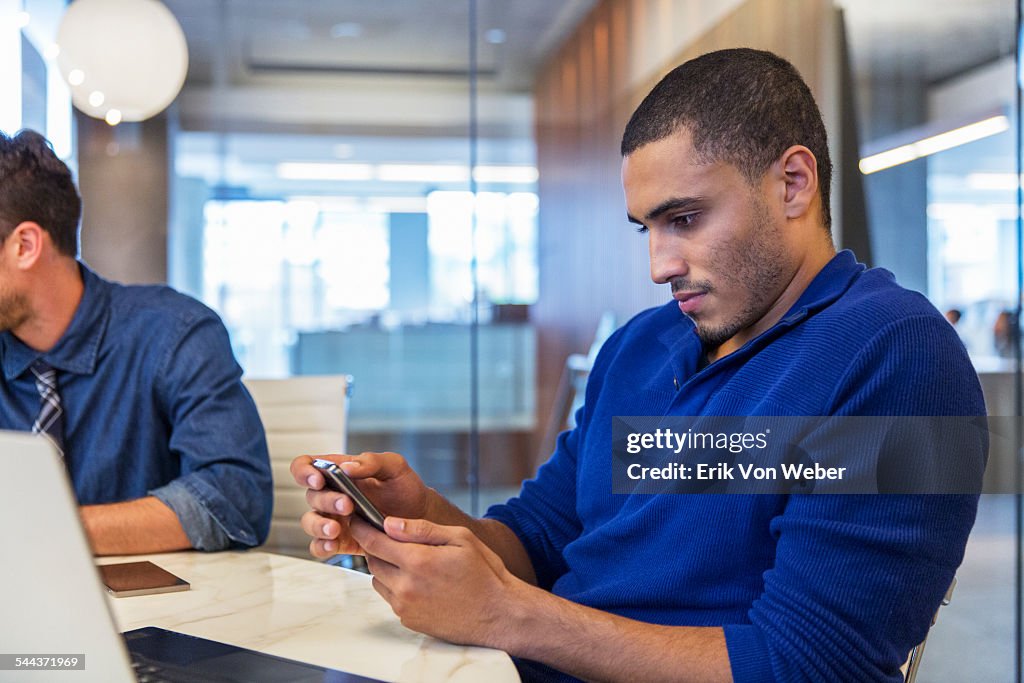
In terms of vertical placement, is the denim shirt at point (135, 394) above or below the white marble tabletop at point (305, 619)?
above

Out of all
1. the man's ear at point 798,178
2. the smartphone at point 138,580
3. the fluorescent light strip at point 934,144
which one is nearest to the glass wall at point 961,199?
the fluorescent light strip at point 934,144

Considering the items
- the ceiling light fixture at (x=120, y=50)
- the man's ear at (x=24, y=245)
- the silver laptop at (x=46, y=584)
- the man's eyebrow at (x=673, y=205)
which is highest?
the ceiling light fixture at (x=120, y=50)

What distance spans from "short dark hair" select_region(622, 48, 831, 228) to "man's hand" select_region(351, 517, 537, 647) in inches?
22.8

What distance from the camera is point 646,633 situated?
1.02 metres

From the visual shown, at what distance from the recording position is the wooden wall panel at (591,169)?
4.03m

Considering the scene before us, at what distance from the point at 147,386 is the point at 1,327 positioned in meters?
0.28

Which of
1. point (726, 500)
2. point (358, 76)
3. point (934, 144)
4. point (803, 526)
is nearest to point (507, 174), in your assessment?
point (358, 76)

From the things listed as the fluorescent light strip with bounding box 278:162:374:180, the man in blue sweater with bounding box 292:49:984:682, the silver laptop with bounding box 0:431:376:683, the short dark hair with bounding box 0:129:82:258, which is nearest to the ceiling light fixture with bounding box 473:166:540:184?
the fluorescent light strip with bounding box 278:162:374:180

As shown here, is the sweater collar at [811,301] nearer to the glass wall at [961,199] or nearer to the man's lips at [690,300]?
the man's lips at [690,300]

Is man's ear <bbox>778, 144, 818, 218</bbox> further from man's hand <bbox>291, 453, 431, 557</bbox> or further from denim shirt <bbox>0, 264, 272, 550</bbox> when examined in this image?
denim shirt <bbox>0, 264, 272, 550</bbox>

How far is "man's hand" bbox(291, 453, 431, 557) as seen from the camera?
109cm

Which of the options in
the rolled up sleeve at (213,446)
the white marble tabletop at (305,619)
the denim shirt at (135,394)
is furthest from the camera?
the denim shirt at (135,394)

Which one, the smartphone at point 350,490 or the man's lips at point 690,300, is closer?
the smartphone at point 350,490

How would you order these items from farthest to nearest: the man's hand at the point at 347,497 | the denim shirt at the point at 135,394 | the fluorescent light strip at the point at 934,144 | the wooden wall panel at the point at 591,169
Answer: the wooden wall panel at the point at 591,169 → the fluorescent light strip at the point at 934,144 → the denim shirt at the point at 135,394 → the man's hand at the point at 347,497
